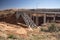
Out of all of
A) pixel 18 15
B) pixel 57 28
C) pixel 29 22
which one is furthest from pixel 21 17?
pixel 57 28

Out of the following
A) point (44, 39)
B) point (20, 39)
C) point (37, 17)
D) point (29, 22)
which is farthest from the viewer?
point (37, 17)

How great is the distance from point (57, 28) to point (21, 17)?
506 inches

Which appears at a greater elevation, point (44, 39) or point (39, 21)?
point (44, 39)

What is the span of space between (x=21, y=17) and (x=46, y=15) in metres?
7.05

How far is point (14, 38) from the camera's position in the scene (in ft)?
53.8

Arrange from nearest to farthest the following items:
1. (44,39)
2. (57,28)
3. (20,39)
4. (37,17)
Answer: (20,39) < (44,39) < (57,28) < (37,17)

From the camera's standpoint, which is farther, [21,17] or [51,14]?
[51,14]

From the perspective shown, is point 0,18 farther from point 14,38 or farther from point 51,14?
point 14,38

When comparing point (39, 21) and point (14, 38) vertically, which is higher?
point (14, 38)

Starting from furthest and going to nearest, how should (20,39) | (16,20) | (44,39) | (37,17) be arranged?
(37,17) → (16,20) → (44,39) → (20,39)

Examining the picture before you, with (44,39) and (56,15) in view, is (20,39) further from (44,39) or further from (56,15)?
(56,15)

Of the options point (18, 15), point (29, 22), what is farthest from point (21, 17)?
point (29, 22)

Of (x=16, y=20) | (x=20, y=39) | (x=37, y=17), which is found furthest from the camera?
(x=37, y=17)

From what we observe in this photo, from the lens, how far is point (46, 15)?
41312 millimetres
